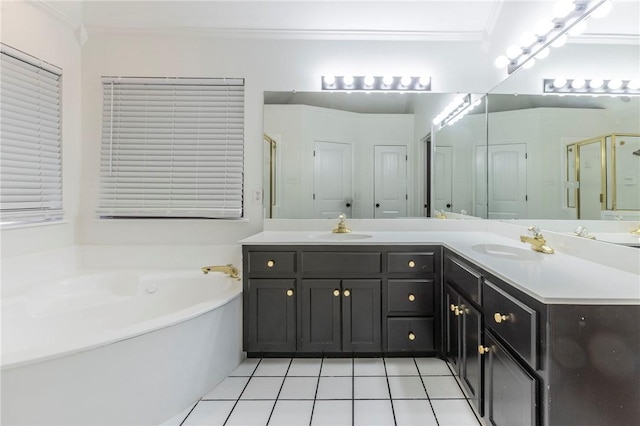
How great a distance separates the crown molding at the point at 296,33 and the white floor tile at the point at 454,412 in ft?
8.37

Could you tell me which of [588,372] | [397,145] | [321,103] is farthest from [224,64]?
[588,372]

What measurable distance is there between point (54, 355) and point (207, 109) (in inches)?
73.0

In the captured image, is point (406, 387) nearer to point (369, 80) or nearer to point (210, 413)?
point (210, 413)

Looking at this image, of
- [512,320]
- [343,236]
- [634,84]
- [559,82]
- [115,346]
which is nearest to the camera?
[512,320]

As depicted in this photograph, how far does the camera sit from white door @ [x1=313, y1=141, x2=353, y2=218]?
8.18 feet

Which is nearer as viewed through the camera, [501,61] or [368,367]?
[368,367]

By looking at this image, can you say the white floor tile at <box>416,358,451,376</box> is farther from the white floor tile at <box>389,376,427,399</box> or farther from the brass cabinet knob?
the brass cabinet knob

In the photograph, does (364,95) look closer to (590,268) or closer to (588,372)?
(590,268)

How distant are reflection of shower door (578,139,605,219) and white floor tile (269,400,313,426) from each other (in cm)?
172

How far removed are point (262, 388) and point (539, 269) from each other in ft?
5.09

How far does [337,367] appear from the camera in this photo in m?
1.96

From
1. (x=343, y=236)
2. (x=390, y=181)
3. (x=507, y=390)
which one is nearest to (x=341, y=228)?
(x=343, y=236)

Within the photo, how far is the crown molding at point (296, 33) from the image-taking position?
2.39m

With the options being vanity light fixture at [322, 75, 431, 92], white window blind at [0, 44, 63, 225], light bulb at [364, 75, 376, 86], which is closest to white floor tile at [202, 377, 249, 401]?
white window blind at [0, 44, 63, 225]
